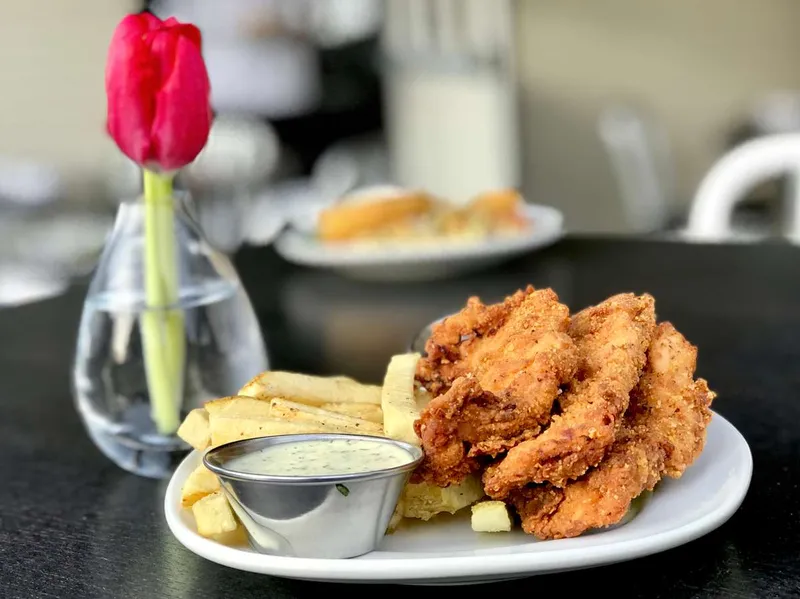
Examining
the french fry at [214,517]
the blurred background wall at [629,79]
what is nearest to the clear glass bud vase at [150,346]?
the french fry at [214,517]

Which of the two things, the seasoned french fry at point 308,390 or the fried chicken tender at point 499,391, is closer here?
the fried chicken tender at point 499,391

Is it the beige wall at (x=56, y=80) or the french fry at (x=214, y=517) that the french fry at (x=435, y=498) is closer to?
the french fry at (x=214, y=517)

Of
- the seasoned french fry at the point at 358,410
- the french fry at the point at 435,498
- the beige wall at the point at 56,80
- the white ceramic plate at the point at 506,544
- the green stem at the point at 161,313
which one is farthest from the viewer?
the beige wall at the point at 56,80

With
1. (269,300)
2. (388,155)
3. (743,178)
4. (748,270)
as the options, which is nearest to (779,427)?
(748,270)

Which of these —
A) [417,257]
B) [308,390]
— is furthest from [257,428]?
[417,257]

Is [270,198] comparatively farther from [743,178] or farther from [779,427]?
[779,427]

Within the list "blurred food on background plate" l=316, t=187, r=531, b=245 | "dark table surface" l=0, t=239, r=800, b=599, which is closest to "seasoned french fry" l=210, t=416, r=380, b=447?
"dark table surface" l=0, t=239, r=800, b=599
